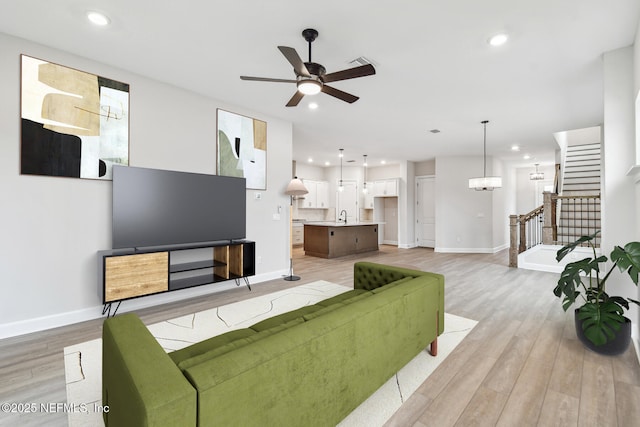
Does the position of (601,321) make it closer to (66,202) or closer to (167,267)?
(167,267)

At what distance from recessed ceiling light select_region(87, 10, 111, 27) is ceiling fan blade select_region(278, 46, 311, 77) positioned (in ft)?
5.67

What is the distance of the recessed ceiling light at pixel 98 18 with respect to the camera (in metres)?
2.56

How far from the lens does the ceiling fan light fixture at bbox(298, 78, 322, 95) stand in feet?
8.99

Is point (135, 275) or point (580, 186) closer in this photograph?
point (135, 275)

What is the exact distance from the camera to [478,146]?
24.5 ft

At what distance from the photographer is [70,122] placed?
10.6ft

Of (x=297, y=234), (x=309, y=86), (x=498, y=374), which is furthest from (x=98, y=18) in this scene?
(x=297, y=234)

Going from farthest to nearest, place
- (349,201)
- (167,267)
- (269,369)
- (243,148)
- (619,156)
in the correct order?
1. (349,201)
2. (243,148)
3. (167,267)
4. (619,156)
5. (269,369)

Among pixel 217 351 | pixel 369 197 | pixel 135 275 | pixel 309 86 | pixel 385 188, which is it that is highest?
pixel 309 86

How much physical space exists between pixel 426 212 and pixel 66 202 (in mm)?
9330

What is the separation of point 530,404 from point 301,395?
171 centimetres

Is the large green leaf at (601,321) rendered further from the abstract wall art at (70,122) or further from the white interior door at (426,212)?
the white interior door at (426,212)

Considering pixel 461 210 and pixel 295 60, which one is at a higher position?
pixel 295 60

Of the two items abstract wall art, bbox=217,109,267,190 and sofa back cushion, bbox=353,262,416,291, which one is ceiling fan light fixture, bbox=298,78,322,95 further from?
abstract wall art, bbox=217,109,267,190
